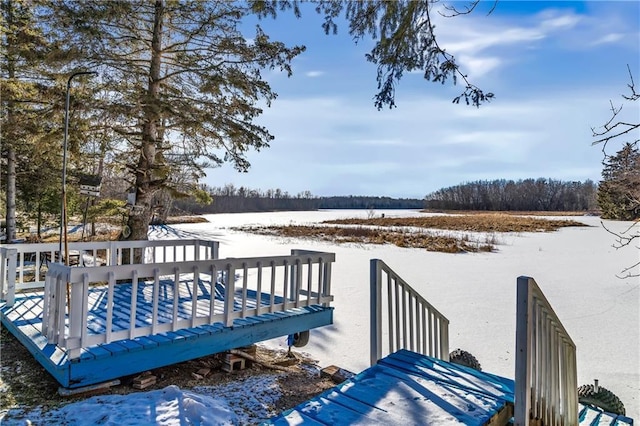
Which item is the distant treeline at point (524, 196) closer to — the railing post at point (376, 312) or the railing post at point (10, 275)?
the railing post at point (376, 312)

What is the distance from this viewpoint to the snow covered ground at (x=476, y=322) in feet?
8.61

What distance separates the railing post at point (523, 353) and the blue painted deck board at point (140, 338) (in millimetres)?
2417

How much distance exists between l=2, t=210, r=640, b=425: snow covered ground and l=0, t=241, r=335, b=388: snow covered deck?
11.3 inches

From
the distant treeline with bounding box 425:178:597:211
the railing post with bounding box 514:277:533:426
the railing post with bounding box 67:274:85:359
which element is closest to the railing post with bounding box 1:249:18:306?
the railing post with bounding box 67:274:85:359

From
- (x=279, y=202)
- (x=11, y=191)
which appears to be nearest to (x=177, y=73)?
(x=11, y=191)

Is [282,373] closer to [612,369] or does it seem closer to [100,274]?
[100,274]

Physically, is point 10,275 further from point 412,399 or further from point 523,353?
point 523,353

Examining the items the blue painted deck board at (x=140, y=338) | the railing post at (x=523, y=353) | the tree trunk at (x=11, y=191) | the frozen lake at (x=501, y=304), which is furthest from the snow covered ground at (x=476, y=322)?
the tree trunk at (x=11, y=191)

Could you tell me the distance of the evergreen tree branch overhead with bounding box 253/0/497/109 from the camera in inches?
124

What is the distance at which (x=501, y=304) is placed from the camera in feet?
20.9

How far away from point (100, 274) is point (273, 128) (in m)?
4.61

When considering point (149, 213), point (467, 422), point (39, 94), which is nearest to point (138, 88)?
point (149, 213)

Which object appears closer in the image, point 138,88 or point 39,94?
point 138,88

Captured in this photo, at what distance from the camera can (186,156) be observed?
691cm
